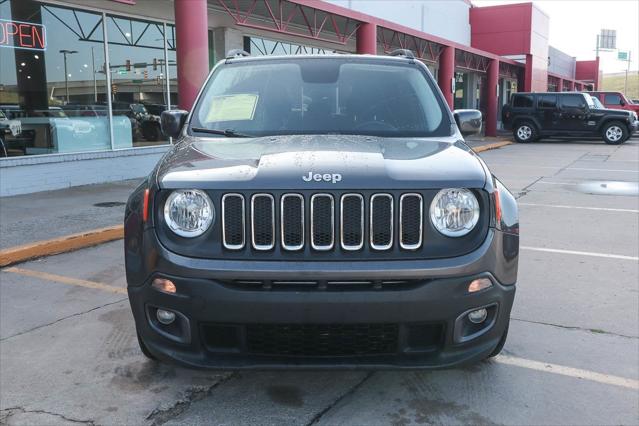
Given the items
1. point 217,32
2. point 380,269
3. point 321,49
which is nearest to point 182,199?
point 380,269

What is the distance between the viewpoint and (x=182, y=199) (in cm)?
262

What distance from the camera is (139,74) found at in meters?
12.7

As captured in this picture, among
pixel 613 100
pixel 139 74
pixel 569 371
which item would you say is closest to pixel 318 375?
pixel 569 371

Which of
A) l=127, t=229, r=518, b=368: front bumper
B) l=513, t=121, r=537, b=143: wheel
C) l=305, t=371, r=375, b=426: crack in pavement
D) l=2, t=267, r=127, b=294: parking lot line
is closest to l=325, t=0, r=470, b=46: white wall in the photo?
l=513, t=121, r=537, b=143: wheel

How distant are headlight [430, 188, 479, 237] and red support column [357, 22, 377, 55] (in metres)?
14.6

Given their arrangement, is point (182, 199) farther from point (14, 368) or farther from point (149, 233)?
point (14, 368)

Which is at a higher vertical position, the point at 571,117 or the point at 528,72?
the point at 528,72

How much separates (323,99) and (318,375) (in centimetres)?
173

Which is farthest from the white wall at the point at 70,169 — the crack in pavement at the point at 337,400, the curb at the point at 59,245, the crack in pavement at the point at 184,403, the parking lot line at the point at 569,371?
the parking lot line at the point at 569,371

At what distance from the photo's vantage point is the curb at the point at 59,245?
5711mm

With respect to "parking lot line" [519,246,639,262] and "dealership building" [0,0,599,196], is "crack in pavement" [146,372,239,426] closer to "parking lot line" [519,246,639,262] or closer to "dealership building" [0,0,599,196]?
"parking lot line" [519,246,639,262]

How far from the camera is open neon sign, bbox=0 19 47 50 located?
32.3 feet

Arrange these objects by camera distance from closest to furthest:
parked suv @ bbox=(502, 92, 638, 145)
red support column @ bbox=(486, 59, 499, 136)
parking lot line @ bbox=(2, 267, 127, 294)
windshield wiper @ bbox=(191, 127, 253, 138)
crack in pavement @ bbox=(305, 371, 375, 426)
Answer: crack in pavement @ bbox=(305, 371, 375, 426)
windshield wiper @ bbox=(191, 127, 253, 138)
parking lot line @ bbox=(2, 267, 127, 294)
parked suv @ bbox=(502, 92, 638, 145)
red support column @ bbox=(486, 59, 499, 136)

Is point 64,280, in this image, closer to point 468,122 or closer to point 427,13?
point 468,122
